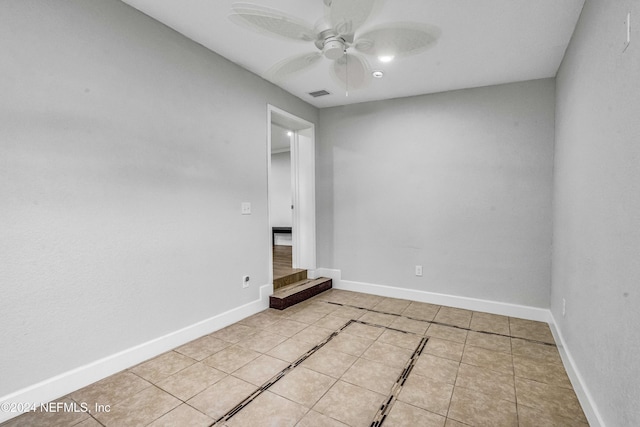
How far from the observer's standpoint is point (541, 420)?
5.68 ft

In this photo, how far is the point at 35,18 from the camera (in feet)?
5.86

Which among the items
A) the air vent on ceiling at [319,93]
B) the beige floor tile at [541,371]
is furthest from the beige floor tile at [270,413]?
the air vent on ceiling at [319,93]

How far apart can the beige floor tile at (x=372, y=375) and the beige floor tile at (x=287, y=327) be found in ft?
2.59

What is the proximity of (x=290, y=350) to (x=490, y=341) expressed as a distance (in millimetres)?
1859

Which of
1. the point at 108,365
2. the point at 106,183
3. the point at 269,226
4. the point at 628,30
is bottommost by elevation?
the point at 108,365

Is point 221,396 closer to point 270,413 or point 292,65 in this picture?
point 270,413

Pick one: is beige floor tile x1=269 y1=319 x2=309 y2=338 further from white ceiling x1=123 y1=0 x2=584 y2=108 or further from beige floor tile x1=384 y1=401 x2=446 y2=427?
white ceiling x1=123 y1=0 x2=584 y2=108

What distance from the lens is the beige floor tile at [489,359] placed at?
90.9 inches

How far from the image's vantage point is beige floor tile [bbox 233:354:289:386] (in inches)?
83.4

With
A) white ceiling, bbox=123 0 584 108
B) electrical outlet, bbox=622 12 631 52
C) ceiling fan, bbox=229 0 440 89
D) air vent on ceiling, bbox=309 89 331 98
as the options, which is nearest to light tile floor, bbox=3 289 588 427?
electrical outlet, bbox=622 12 631 52

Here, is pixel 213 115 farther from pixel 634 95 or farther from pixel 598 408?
pixel 598 408

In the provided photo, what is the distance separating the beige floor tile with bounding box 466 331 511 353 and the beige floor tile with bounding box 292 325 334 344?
1.32 m

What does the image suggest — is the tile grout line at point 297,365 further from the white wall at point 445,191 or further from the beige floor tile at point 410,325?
the white wall at point 445,191

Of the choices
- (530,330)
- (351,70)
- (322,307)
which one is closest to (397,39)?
(351,70)
